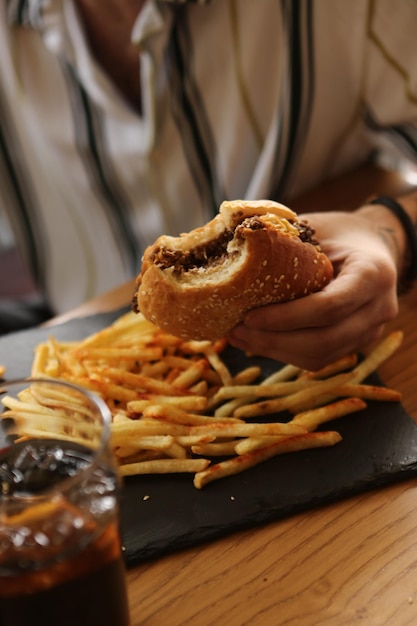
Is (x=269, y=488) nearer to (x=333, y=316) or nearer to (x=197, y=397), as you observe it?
(x=197, y=397)

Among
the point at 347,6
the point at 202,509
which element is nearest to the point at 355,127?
the point at 347,6

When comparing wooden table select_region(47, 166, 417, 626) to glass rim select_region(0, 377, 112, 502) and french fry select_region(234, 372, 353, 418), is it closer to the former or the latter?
french fry select_region(234, 372, 353, 418)

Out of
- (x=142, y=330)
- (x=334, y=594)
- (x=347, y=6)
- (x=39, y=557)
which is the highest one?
(x=347, y=6)

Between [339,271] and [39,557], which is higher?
[39,557]

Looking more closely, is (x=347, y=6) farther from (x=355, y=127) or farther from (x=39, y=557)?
(x=39, y=557)

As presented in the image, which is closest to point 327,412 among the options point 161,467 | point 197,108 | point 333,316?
point 333,316

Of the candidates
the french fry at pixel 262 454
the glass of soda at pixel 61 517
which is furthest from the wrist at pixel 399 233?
the glass of soda at pixel 61 517

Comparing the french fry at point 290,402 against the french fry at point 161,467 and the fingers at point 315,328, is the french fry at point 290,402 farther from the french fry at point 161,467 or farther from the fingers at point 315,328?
the french fry at point 161,467
